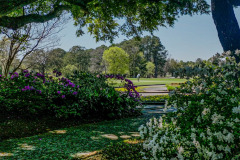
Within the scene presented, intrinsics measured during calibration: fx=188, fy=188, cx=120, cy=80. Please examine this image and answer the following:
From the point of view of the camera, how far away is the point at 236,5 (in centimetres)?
882

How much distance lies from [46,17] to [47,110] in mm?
3394

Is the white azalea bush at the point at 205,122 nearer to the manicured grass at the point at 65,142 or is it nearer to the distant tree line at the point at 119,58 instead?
the manicured grass at the point at 65,142

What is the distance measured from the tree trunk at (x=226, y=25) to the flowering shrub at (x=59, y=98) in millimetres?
5204

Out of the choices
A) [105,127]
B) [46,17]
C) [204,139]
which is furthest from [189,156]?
[46,17]

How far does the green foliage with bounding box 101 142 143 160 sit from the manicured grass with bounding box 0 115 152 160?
438 millimetres

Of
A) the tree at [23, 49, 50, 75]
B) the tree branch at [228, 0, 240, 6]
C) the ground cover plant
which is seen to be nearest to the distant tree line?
the tree at [23, 49, 50, 75]

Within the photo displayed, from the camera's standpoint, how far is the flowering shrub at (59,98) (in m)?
5.54

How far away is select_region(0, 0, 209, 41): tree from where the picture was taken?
6.21 meters

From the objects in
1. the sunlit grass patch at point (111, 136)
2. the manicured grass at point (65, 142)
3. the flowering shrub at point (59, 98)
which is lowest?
the sunlit grass patch at point (111, 136)

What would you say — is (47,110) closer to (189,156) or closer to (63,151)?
(63,151)

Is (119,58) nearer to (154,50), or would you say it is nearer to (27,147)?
(154,50)

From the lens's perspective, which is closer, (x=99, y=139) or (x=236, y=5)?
(x=99, y=139)

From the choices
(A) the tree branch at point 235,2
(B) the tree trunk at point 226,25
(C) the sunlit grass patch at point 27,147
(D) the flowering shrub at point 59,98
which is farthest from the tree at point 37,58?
(A) the tree branch at point 235,2

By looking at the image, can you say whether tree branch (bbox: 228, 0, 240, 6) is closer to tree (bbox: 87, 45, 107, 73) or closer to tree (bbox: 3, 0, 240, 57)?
tree (bbox: 3, 0, 240, 57)
